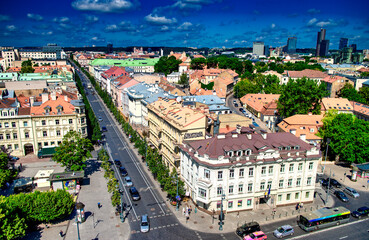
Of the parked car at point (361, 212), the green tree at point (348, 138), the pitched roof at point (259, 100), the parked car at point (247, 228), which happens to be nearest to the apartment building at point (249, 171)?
the parked car at point (247, 228)

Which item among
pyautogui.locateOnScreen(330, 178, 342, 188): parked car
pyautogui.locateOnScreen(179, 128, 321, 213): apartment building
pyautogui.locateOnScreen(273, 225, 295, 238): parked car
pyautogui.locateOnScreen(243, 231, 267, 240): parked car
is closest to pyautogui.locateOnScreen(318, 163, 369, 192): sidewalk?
pyautogui.locateOnScreen(330, 178, 342, 188): parked car

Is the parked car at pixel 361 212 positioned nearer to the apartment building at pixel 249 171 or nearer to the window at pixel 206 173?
the apartment building at pixel 249 171

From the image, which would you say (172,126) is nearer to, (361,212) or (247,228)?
(247,228)

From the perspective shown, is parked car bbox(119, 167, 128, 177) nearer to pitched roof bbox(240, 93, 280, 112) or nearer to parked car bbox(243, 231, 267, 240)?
parked car bbox(243, 231, 267, 240)

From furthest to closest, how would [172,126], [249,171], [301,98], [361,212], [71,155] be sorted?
[301,98], [172,126], [71,155], [361,212], [249,171]

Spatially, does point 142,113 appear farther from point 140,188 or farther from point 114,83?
point 114,83

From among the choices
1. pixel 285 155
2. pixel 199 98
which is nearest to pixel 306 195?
pixel 285 155

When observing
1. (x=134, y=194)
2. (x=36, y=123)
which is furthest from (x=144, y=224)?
(x=36, y=123)
